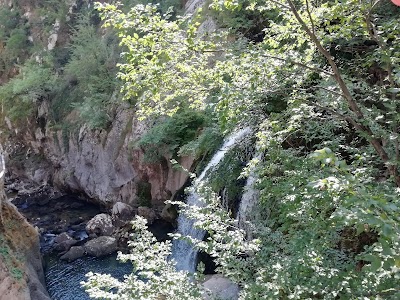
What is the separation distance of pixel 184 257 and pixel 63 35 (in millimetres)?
19492

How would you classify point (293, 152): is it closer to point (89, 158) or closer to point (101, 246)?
point (101, 246)

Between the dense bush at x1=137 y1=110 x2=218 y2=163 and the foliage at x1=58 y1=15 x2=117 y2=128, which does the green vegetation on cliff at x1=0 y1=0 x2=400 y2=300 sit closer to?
the dense bush at x1=137 y1=110 x2=218 y2=163

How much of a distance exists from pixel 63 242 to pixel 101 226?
1.43 metres

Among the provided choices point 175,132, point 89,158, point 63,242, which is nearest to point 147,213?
point 63,242

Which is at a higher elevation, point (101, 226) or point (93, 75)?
point (93, 75)

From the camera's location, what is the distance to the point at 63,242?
13.2 metres

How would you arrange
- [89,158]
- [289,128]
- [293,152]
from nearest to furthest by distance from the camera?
1. [289,128]
2. [293,152]
3. [89,158]

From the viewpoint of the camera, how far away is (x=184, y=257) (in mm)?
9617

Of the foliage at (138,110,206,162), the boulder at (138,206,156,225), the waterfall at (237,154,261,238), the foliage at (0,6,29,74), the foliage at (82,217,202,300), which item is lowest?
the boulder at (138,206,156,225)

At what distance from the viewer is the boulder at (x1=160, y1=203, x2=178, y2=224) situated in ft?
40.8

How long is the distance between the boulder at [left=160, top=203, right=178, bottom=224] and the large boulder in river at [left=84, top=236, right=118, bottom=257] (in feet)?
6.25

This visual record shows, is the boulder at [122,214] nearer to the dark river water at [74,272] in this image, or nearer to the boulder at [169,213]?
the boulder at [169,213]

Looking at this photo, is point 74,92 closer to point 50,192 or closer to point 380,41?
point 50,192

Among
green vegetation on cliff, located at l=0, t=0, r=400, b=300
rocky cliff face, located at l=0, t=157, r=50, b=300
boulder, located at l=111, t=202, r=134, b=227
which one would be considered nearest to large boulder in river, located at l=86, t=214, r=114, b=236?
boulder, located at l=111, t=202, r=134, b=227
